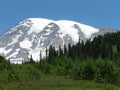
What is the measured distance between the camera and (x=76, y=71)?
347ft

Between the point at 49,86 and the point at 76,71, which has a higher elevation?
the point at 76,71

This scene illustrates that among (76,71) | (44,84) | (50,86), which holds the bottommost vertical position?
(50,86)

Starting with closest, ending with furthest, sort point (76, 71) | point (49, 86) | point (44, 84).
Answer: point (49, 86)
point (44, 84)
point (76, 71)

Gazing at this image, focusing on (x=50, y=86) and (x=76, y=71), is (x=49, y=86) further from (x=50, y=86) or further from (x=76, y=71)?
(x=76, y=71)

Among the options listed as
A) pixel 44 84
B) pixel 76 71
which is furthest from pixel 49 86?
pixel 76 71

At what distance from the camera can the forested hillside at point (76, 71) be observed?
253 ft

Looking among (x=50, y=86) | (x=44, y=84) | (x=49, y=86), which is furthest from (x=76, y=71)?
(x=49, y=86)

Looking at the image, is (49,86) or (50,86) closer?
(49,86)

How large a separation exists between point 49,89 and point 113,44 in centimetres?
12860

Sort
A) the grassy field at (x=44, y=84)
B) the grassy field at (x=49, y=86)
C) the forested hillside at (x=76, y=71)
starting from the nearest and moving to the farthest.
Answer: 1. the grassy field at (x=49, y=86)
2. the grassy field at (x=44, y=84)
3. the forested hillside at (x=76, y=71)

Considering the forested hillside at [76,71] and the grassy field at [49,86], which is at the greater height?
the forested hillside at [76,71]

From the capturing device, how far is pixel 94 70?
97.8m

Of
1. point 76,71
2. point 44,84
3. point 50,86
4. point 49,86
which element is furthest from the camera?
point 76,71

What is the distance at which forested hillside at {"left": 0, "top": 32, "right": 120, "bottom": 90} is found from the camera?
3039 inches
